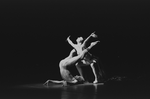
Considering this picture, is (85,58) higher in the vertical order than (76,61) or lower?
higher

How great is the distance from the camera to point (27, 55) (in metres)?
12.7

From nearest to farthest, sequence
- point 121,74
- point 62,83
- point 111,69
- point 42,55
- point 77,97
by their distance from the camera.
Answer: point 77,97 < point 62,83 < point 121,74 < point 111,69 < point 42,55

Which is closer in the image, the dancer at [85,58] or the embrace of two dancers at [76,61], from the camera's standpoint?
the embrace of two dancers at [76,61]

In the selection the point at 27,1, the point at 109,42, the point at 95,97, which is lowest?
the point at 95,97

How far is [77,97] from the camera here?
5.93m

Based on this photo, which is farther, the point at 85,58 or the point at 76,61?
the point at 85,58

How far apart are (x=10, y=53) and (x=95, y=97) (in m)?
7.22

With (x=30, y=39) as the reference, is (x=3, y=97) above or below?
below

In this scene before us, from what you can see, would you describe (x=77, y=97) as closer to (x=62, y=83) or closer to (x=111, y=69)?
(x=62, y=83)

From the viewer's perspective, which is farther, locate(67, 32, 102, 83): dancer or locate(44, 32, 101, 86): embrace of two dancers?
locate(67, 32, 102, 83): dancer

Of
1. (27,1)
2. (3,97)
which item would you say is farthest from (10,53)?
(3,97)

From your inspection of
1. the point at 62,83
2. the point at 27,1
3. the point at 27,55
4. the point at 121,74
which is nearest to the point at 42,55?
the point at 27,55

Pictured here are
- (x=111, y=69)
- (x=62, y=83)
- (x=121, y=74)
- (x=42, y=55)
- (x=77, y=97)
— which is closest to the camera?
(x=77, y=97)

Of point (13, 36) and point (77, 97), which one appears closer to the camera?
point (77, 97)
